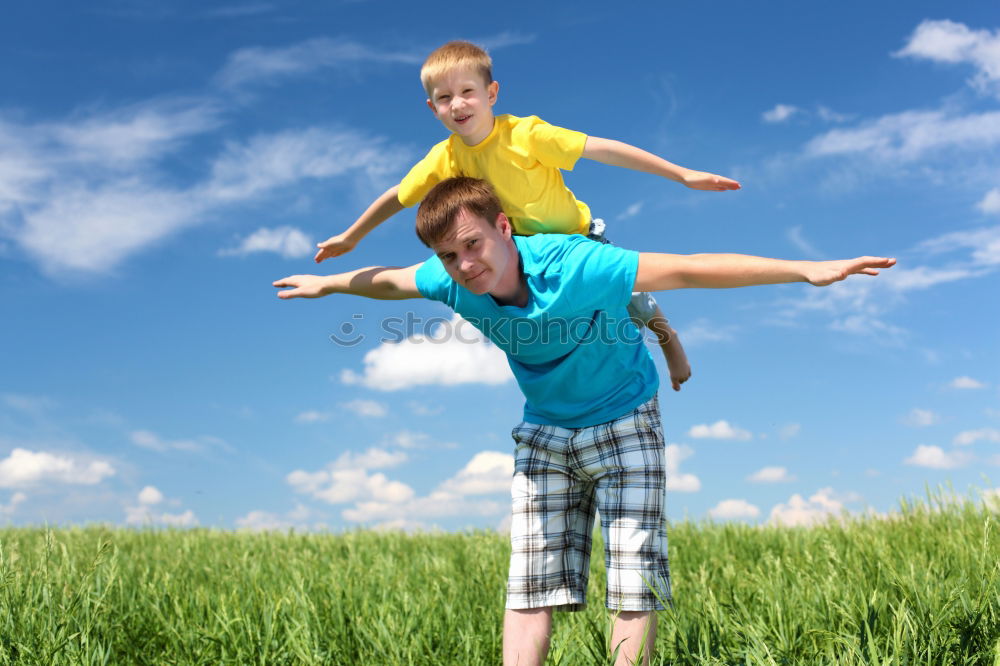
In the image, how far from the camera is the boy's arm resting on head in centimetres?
303

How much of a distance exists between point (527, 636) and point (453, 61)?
287 cm

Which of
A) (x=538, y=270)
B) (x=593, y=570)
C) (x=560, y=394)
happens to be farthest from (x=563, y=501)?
(x=593, y=570)

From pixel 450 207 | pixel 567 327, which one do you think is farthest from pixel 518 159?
pixel 567 327

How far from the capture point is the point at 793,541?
6.78m

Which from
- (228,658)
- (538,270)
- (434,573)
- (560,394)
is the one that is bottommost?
(228,658)

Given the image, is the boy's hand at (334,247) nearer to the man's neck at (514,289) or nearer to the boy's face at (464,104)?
the boy's face at (464,104)

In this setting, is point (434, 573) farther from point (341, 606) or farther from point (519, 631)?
point (519, 631)

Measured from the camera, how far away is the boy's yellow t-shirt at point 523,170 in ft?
13.6

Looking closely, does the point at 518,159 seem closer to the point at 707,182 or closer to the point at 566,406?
the point at 707,182

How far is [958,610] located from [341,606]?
9.94 ft

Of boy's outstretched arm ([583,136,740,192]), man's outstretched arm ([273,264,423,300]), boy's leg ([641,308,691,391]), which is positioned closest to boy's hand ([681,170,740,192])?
boy's outstretched arm ([583,136,740,192])

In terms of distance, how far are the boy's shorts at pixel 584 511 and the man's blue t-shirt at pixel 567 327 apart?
94 millimetres

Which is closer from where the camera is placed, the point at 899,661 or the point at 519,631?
the point at 899,661

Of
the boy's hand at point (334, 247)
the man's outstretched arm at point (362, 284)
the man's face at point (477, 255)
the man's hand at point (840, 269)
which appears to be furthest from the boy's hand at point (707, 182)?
the boy's hand at point (334, 247)
